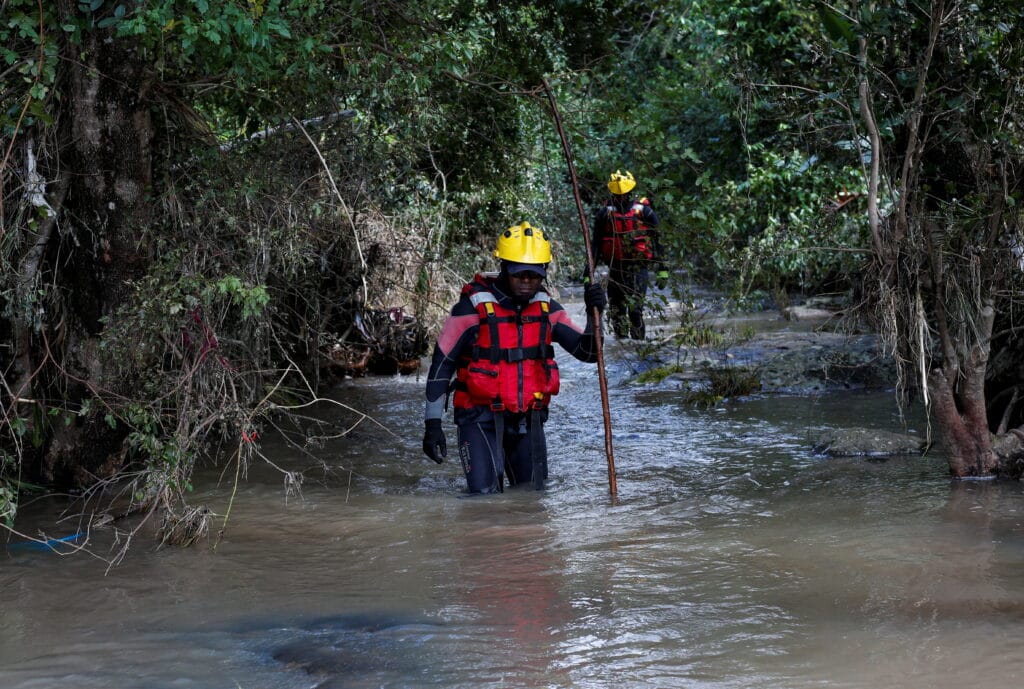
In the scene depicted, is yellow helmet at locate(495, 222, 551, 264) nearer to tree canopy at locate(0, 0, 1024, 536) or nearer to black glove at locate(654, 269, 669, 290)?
tree canopy at locate(0, 0, 1024, 536)

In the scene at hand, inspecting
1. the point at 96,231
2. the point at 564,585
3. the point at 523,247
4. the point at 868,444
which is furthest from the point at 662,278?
the point at 96,231

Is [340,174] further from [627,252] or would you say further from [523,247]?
[627,252]

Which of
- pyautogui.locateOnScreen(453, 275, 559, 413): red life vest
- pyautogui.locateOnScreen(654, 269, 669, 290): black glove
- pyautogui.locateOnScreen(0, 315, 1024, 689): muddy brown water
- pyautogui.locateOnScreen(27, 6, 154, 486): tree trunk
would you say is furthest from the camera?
pyautogui.locateOnScreen(654, 269, 669, 290): black glove

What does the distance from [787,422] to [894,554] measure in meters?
3.60

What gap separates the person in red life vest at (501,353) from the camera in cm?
657

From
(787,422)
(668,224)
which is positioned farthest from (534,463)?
(787,422)

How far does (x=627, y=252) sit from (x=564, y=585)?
6089 mm

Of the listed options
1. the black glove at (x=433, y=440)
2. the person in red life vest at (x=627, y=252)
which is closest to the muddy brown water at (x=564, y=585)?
the black glove at (x=433, y=440)

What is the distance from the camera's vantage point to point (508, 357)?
6648 mm

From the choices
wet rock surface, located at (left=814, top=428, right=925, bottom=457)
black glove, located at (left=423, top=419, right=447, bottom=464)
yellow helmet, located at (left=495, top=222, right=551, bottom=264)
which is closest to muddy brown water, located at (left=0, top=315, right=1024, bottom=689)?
wet rock surface, located at (left=814, top=428, right=925, bottom=457)

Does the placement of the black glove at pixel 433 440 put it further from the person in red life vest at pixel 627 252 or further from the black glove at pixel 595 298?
the person in red life vest at pixel 627 252

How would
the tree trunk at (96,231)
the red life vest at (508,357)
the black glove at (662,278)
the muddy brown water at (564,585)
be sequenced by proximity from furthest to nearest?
the black glove at (662,278), the tree trunk at (96,231), the red life vest at (508,357), the muddy brown water at (564,585)

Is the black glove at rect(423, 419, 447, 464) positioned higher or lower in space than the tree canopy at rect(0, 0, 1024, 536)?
lower

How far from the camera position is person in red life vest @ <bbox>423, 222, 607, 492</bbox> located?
259 inches
